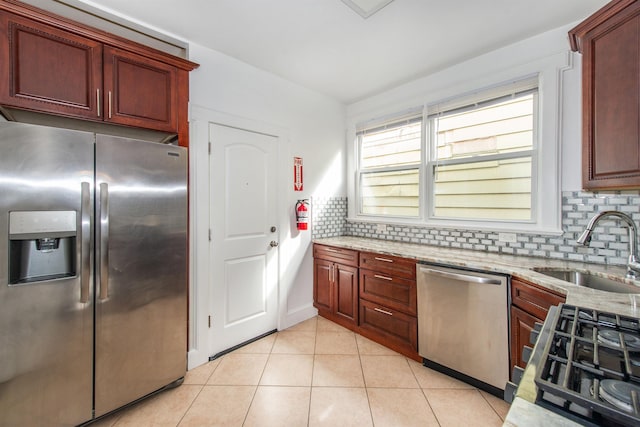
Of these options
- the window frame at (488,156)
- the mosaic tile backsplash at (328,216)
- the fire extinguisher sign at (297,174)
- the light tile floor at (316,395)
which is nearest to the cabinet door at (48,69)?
the fire extinguisher sign at (297,174)

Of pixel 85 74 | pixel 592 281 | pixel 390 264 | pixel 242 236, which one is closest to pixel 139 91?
pixel 85 74

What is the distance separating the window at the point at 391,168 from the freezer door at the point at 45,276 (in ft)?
9.01

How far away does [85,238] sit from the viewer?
1.55 metres

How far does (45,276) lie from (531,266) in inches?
119

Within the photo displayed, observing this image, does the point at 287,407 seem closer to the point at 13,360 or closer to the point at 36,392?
the point at 36,392

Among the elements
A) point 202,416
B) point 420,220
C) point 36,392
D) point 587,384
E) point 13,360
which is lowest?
point 202,416

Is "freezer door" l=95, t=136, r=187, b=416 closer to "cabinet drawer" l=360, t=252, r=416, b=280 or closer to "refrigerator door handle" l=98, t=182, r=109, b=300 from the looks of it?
"refrigerator door handle" l=98, t=182, r=109, b=300

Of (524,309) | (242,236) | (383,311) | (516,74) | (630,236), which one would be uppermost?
(516,74)

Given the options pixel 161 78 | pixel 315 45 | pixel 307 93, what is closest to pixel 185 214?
pixel 161 78

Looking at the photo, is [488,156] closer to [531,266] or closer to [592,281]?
[531,266]

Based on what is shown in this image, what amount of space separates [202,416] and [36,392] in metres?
0.88

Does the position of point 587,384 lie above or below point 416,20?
below

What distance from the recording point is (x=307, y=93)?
3.15 meters

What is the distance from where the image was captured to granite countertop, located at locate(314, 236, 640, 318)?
1142 millimetres
